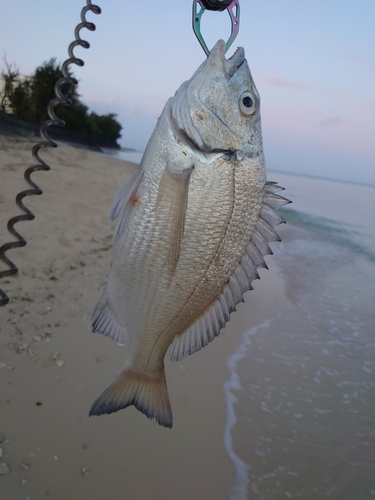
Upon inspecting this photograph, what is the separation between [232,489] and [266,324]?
2950 millimetres

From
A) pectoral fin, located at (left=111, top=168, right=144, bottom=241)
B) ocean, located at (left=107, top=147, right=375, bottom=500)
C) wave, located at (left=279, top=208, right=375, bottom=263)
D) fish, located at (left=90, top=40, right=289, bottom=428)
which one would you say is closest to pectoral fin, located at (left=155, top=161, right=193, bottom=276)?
fish, located at (left=90, top=40, right=289, bottom=428)

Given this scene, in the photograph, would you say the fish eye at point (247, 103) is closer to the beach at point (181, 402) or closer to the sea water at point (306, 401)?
the beach at point (181, 402)

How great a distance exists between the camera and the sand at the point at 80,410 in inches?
102

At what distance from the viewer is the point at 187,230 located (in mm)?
1643

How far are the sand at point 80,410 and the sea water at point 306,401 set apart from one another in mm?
227

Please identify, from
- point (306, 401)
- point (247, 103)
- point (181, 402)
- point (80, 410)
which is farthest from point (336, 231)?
point (247, 103)

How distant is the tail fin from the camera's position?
1.69 meters

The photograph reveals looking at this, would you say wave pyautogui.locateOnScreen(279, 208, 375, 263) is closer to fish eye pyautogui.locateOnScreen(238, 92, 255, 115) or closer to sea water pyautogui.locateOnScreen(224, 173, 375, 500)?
sea water pyautogui.locateOnScreen(224, 173, 375, 500)

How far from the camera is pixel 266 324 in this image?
5.64 metres

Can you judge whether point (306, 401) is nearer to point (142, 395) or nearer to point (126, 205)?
point (142, 395)

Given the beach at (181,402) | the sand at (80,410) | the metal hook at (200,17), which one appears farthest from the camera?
the beach at (181,402)

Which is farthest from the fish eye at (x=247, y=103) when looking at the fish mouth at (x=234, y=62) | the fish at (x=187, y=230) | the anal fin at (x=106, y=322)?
the anal fin at (x=106, y=322)

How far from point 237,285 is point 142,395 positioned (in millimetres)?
664

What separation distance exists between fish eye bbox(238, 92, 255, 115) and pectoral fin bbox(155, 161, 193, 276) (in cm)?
45
